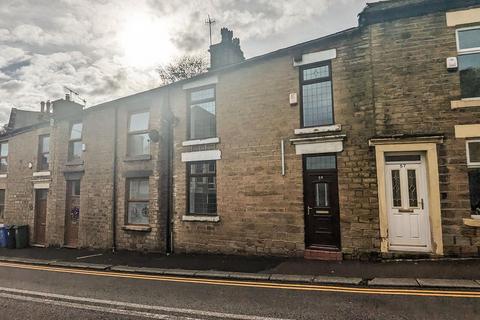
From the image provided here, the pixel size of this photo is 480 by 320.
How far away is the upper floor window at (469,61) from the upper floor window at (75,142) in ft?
49.6

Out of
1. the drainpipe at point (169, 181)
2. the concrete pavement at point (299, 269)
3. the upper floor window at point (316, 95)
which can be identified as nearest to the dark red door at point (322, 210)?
the concrete pavement at point (299, 269)

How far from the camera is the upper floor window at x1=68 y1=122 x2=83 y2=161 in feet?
47.6

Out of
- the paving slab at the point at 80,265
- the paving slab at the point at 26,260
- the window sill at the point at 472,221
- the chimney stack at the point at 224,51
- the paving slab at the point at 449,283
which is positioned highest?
the chimney stack at the point at 224,51

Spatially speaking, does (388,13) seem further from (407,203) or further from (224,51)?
(224,51)

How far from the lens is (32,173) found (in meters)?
16.1

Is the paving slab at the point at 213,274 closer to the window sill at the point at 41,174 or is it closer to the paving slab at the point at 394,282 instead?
the paving slab at the point at 394,282

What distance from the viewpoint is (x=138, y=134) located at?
41.9 feet

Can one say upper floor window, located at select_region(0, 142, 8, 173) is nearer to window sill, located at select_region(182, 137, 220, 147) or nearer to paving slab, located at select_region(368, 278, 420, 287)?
window sill, located at select_region(182, 137, 220, 147)

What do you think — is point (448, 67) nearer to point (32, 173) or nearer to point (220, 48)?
point (220, 48)

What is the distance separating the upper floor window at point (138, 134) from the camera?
41.3ft

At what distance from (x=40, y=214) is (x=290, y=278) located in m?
14.5

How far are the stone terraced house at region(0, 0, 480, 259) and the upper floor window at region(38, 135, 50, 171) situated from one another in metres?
4.59

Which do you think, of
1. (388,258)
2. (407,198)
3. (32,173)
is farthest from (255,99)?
(32,173)

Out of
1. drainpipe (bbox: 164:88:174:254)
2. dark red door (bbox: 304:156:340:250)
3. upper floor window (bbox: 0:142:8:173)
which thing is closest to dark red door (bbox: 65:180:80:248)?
drainpipe (bbox: 164:88:174:254)
